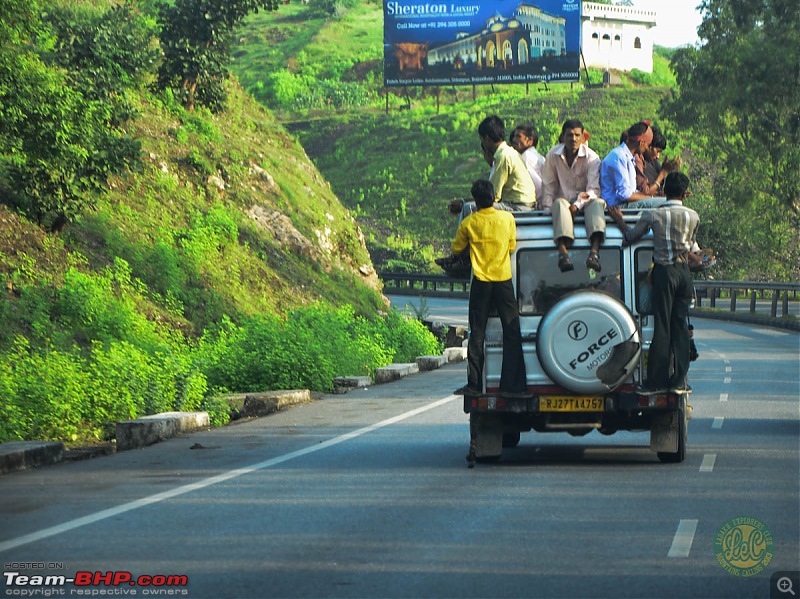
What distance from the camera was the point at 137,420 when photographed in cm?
1488

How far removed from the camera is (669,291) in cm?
1234

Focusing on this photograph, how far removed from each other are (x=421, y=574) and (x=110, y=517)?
2.84 m

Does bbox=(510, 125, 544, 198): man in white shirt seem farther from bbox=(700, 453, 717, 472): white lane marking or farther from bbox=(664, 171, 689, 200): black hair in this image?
bbox=(700, 453, 717, 472): white lane marking

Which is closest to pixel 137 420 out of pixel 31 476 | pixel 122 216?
pixel 31 476

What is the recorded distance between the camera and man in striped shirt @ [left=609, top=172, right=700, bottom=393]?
12.3m

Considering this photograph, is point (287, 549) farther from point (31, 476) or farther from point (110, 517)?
point (31, 476)

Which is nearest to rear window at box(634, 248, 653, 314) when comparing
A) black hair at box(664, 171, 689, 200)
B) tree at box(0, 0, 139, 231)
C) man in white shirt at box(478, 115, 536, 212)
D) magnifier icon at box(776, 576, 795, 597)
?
black hair at box(664, 171, 689, 200)

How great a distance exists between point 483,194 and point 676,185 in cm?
178

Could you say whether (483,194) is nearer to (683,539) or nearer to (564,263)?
(564,263)

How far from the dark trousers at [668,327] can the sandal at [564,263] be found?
2.53 ft

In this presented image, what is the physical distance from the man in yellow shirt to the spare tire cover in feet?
1.01

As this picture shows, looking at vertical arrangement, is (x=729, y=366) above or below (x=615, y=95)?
below

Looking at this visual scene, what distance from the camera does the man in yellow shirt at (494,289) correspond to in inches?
491

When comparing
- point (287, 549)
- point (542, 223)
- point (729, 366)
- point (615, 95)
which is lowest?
point (729, 366)
